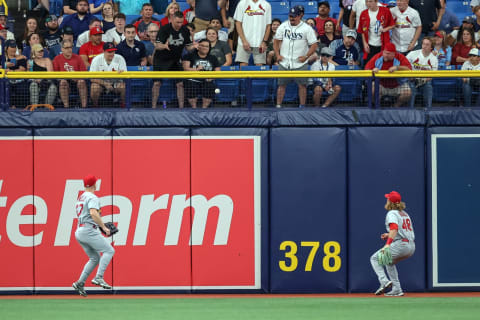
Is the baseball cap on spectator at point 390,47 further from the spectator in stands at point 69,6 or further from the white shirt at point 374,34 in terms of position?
the spectator in stands at point 69,6

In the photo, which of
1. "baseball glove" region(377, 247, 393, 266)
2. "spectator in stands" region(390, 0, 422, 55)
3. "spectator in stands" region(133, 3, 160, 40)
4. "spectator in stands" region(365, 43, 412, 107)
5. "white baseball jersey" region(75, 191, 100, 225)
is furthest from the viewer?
"spectator in stands" region(133, 3, 160, 40)

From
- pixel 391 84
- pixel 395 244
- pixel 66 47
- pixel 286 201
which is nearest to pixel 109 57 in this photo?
pixel 66 47

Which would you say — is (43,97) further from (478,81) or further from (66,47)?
(478,81)

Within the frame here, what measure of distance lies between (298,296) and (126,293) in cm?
310

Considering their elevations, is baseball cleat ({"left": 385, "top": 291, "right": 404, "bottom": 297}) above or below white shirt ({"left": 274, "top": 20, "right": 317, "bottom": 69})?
below

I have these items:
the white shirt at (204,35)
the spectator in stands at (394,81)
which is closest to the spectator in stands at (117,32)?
the white shirt at (204,35)

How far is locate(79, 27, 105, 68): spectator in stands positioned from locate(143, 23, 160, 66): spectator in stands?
93 centimetres

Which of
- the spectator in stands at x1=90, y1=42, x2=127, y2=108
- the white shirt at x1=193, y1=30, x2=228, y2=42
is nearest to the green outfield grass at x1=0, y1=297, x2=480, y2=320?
Result: the spectator in stands at x1=90, y1=42, x2=127, y2=108

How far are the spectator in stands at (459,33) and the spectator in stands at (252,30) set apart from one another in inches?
152

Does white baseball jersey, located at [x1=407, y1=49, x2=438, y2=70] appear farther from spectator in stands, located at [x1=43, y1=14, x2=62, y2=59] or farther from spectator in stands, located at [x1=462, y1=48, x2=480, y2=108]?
spectator in stands, located at [x1=43, y1=14, x2=62, y2=59]

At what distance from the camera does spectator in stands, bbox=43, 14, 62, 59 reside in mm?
17500

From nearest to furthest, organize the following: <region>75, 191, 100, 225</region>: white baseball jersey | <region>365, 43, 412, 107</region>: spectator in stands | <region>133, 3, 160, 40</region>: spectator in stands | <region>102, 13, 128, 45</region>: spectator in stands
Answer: <region>75, 191, 100, 225</region>: white baseball jersey < <region>365, 43, 412, 107</region>: spectator in stands < <region>102, 13, 128, 45</region>: spectator in stands < <region>133, 3, 160, 40</region>: spectator in stands

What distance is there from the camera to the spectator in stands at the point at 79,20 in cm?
1789

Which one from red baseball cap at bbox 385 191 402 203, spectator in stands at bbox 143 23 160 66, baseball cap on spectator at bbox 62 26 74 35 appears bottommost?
red baseball cap at bbox 385 191 402 203
